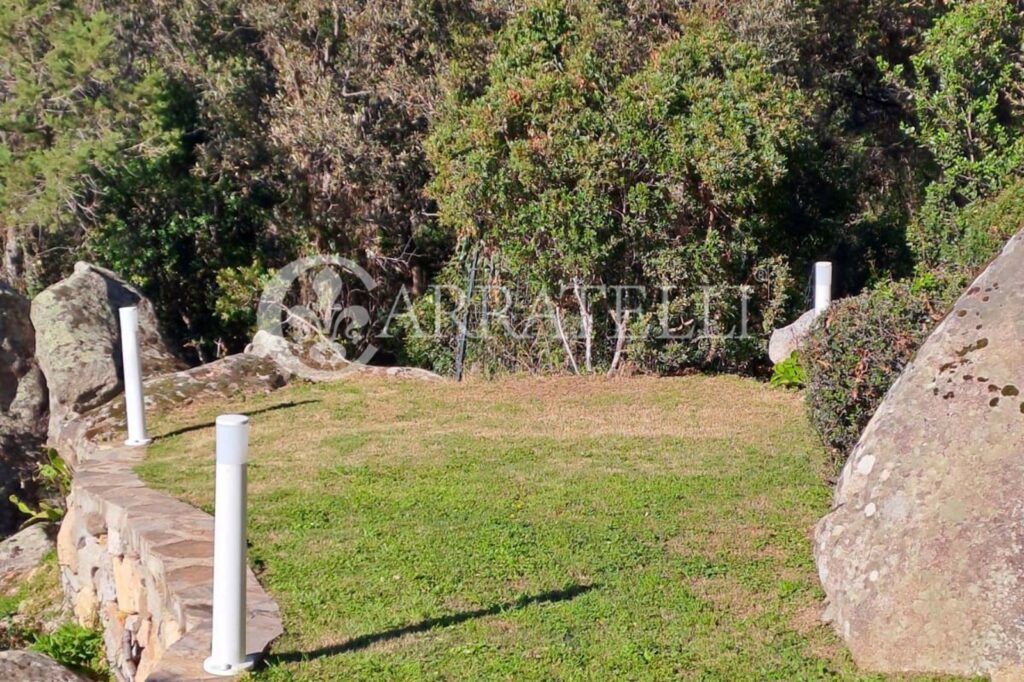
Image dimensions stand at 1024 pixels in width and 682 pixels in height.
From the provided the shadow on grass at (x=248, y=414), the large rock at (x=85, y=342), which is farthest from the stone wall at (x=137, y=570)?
the large rock at (x=85, y=342)

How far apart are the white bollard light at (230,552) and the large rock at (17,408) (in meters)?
8.05

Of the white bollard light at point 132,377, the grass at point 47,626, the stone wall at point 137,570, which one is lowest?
the grass at point 47,626

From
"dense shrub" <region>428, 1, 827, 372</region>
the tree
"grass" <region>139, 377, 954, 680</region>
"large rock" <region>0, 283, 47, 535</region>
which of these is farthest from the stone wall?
the tree

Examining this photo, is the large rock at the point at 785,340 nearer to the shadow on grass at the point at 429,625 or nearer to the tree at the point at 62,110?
the shadow on grass at the point at 429,625

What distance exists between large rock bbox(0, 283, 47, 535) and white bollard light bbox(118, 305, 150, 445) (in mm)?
3219

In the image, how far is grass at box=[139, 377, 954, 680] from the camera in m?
4.83

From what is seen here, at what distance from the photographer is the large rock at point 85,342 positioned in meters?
11.1

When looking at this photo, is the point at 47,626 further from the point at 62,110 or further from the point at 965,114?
Answer: the point at 965,114

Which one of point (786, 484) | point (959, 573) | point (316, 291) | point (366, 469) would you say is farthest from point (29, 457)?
point (959, 573)

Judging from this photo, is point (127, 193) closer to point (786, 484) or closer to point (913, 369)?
point (786, 484)

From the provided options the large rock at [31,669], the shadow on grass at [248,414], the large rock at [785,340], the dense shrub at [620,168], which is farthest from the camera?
the dense shrub at [620,168]

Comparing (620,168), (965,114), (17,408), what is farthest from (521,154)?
(17,408)

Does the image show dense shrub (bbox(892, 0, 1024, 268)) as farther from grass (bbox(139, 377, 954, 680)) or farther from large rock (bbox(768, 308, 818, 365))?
grass (bbox(139, 377, 954, 680))

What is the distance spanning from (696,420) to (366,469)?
10.2ft
